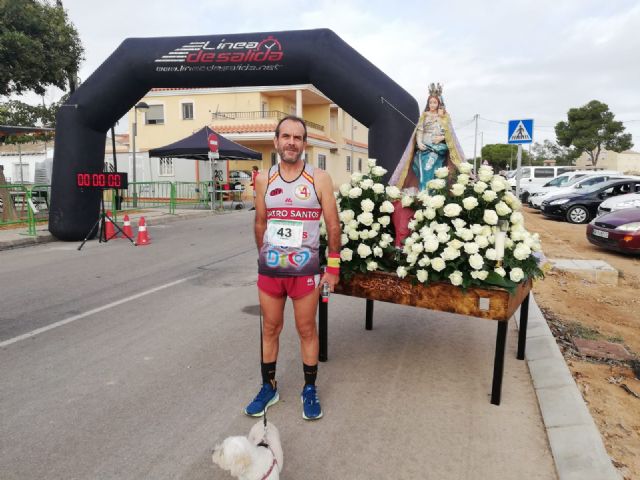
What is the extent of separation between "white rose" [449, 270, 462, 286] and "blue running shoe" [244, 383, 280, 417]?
151 cm

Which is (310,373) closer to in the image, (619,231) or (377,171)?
(377,171)

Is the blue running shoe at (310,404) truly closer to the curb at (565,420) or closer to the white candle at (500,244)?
the curb at (565,420)

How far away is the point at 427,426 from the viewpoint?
3299 mm

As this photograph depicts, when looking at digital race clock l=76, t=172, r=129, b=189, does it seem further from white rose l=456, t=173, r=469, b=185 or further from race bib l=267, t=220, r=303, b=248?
white rose l=456, t=173, r=469, b=185

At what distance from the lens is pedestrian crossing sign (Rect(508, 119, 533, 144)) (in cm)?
1159

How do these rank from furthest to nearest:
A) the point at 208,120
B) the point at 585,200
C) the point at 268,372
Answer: the point at 208,120 → the point at 585,200 → the point at 268,372

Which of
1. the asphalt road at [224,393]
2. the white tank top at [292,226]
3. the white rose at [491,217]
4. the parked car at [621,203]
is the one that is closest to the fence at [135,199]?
the asphalt road at [224,393]

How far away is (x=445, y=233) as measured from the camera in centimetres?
366

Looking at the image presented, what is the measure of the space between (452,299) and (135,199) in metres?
18.3

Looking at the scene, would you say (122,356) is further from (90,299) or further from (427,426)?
(427,426)

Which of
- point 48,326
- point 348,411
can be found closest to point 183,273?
point 48,326

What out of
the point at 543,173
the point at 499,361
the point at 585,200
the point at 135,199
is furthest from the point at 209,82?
the point at 543,173

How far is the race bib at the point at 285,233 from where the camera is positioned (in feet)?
10.6

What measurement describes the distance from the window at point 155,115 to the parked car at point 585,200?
23.9 m
